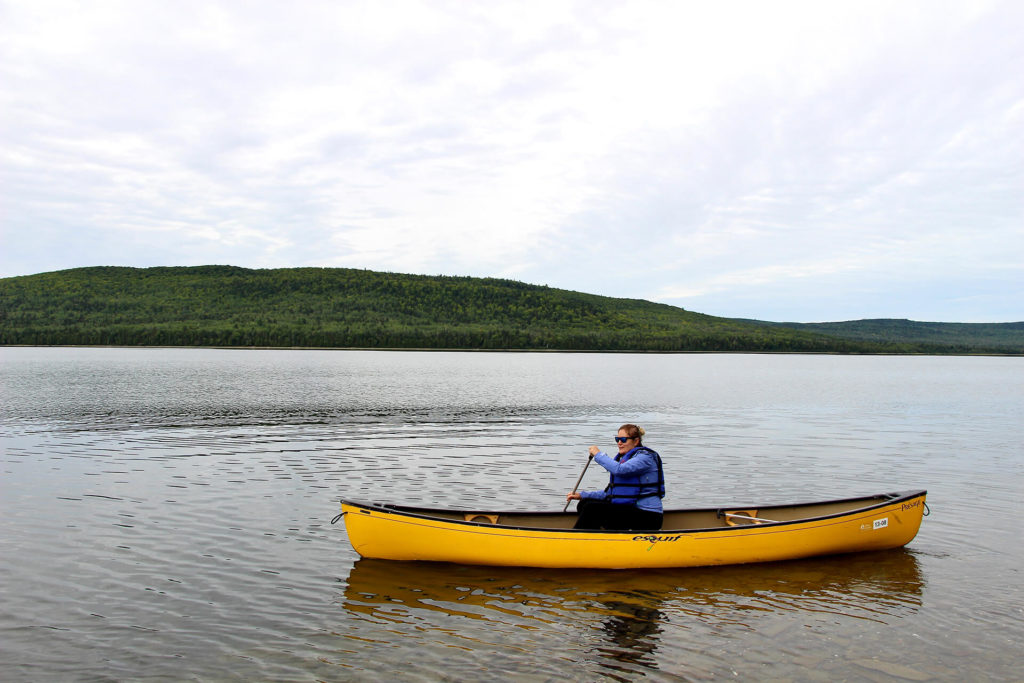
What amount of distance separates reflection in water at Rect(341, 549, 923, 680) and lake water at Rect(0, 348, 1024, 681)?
0.05 metres

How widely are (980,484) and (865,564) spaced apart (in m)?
9.74

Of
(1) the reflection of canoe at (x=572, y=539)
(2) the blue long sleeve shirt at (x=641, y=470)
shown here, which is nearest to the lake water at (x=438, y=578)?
(1) the reflection of canoe at (x=572, y=539)

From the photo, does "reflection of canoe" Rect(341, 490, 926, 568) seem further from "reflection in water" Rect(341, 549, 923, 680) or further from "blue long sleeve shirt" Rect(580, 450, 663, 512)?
"blue long sleeve shirt" Rect(580, 450, 663, 512)

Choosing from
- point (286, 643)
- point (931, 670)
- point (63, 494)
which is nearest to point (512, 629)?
point (286, 643)

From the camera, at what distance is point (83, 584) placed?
10938mm

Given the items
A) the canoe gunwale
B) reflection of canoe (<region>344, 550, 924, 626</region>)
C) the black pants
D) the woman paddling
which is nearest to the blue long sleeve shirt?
the woman paddling

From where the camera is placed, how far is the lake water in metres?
8.78

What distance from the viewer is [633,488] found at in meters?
12.6

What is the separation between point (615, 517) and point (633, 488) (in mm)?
595

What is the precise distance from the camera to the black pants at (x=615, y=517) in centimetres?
1254

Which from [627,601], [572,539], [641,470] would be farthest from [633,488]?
[627,601]

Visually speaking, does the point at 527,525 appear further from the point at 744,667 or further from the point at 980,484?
the point at 980,484

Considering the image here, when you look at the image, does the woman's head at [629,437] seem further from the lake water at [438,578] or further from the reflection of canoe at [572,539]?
the lake water at [438,578]

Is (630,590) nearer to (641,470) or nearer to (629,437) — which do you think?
(641,470)
